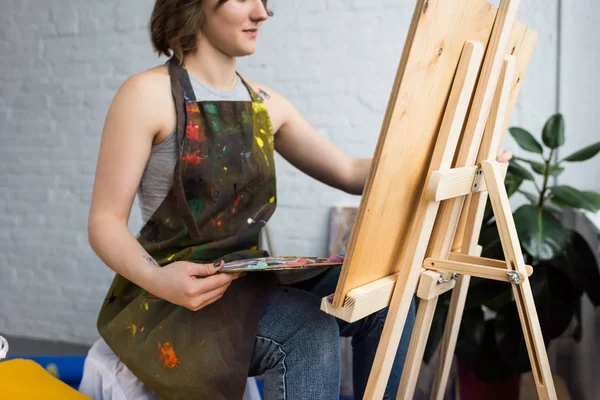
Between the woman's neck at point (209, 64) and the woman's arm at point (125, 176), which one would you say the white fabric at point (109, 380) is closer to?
the woman's arm at point (125, 176)

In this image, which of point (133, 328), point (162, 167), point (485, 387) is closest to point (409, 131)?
point (162, 167)

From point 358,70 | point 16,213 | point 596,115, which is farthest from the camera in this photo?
point 16,213

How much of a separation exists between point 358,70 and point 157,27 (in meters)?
1.22

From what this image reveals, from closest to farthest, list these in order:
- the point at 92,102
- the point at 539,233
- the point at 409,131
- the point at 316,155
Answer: the point at 409,131 < the point at 316,155 < the point at 539,233 < the point at 92,102

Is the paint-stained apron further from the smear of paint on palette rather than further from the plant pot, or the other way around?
the plant pot

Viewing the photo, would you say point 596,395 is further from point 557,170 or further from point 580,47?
point 580,47

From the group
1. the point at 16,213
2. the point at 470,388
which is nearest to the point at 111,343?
the point at 470,388

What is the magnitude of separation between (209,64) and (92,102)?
5.39 ft

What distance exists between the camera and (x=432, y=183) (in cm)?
98

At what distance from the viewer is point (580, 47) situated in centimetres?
217

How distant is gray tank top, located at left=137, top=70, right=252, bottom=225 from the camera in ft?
3.93

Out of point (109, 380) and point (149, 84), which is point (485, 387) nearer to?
point (109, 380)

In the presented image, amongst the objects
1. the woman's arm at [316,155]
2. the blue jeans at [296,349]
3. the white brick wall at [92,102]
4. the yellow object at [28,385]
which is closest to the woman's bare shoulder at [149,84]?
the woman's arm at [316,155]

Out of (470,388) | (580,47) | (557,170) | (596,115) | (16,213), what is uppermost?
(580,47)
